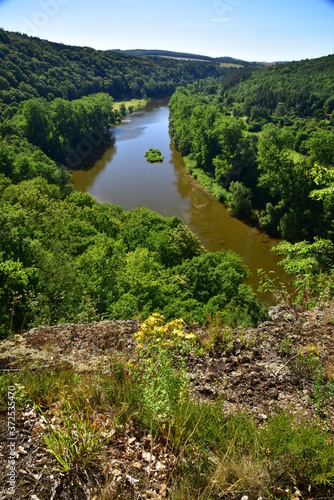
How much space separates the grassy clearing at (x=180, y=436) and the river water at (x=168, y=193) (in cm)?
1648

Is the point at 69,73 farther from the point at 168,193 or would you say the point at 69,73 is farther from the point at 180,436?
the point at 180,436

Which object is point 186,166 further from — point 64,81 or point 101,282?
point 64,81

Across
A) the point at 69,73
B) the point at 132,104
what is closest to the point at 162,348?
the point at 69,73

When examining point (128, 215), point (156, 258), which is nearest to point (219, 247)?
point (128, 215)

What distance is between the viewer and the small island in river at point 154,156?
4919cm

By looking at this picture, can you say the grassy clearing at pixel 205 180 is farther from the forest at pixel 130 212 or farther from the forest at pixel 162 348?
the forest at pixel 162 348

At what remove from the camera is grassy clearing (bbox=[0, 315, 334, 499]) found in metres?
3.29

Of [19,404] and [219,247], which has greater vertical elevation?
[19,404]

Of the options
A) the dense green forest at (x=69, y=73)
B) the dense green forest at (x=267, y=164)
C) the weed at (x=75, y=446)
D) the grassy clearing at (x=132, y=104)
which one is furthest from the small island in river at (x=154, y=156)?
the weed at (x=75, y=446)

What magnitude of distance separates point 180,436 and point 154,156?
4877cm

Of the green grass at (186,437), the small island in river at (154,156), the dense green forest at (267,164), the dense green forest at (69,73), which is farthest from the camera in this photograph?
the dense green forest at (69,73)

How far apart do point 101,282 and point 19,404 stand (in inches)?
439

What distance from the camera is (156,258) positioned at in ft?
62.1

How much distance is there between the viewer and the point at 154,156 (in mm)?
49781
